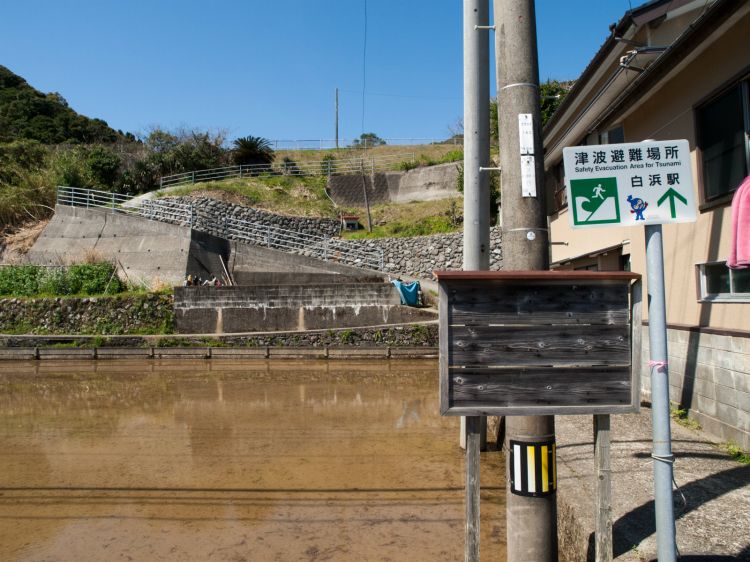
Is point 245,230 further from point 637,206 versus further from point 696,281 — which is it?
point 637,206

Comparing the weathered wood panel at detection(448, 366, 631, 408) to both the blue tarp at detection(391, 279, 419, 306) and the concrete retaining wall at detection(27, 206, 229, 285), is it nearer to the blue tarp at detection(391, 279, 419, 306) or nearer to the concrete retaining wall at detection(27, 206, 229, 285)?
the blue tarp at detection(391, 279, 419, 306)

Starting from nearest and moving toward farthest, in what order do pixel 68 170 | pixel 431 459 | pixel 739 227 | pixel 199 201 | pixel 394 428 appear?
pixel 739 227, pixel 431 459, pixel 394 428, pixel 199 201, pixel 68 170

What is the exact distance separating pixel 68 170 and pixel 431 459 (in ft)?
90.9

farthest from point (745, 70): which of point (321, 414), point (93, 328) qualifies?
→ point (93, 328)

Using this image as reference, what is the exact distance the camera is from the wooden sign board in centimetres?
287

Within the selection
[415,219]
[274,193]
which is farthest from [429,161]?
[274,193]

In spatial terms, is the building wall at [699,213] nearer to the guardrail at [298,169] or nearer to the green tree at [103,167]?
the guardrail at [298,169]

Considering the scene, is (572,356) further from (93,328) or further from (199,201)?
(199,201)

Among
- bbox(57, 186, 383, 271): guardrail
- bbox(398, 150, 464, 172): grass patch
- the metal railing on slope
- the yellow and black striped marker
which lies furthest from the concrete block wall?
bbox(398, 150, 464, 172): grass patch

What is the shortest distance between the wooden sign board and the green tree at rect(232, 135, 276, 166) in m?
31.9

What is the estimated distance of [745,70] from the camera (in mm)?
4867

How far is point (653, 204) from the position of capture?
2547 millimetres

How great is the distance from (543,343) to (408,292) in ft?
48.1

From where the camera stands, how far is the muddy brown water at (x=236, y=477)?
13.8 feet
